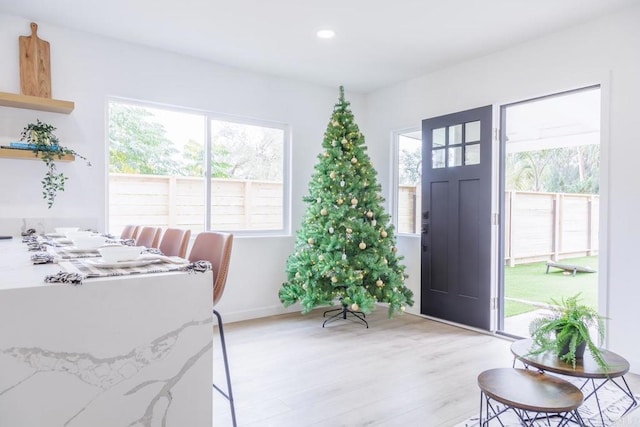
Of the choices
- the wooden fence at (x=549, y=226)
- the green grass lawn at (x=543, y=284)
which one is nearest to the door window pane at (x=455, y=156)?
the green grass lawn at (x=543, y=284)

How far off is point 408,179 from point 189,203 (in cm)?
249

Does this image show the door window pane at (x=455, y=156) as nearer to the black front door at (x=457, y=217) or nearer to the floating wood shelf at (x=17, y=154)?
the black front door at (x=457, y=217)

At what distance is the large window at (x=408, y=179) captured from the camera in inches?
188

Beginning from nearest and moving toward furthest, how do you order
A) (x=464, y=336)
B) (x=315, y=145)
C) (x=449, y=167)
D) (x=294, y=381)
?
(x=294, y=381)
(x=464, y=336)
(x=449, y=167)
(x=315, y=145)

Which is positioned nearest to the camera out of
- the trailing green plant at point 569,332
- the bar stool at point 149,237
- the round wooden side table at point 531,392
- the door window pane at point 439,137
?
the round wooden side table at point 531,392

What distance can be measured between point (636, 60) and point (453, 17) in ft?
4.39

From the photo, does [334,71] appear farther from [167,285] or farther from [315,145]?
[167,285]

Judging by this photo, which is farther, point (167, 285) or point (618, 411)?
point (618, 411)

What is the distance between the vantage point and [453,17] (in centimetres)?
318

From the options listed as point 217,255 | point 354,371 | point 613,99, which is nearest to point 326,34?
point 613,99

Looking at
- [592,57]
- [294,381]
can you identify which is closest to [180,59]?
[294,381]

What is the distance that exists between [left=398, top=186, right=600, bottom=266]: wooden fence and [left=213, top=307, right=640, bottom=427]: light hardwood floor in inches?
159

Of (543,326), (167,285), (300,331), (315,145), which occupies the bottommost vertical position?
(300,331)

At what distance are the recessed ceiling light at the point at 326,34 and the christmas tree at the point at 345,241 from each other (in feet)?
2.96
